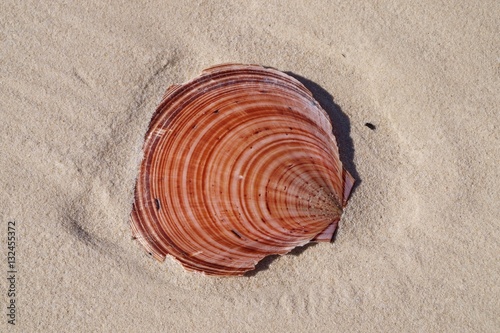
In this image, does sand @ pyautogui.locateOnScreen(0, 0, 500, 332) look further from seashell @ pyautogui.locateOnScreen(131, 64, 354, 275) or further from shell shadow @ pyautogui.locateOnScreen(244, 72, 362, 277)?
seashell @ pyautogui.locateOnScreen(131, 64, 354, 275)

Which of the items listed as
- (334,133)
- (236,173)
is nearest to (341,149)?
(334,133)

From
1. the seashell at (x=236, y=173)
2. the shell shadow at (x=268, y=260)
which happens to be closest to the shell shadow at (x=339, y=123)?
the seashell at (x=236, y=173)

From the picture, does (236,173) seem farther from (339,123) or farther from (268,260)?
(339,123)

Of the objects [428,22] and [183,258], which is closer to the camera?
[183,258]

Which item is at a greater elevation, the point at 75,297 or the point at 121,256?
the point at 121,256

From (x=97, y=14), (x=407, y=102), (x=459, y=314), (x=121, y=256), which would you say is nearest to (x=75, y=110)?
(x=97, y=14)

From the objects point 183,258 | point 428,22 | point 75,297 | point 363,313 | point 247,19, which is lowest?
point 75,297

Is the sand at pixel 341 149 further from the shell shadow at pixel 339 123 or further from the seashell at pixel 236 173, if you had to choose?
the seashell at pixel 236 173

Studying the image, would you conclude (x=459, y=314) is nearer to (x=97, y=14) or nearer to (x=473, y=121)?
(x=473, y=121)
